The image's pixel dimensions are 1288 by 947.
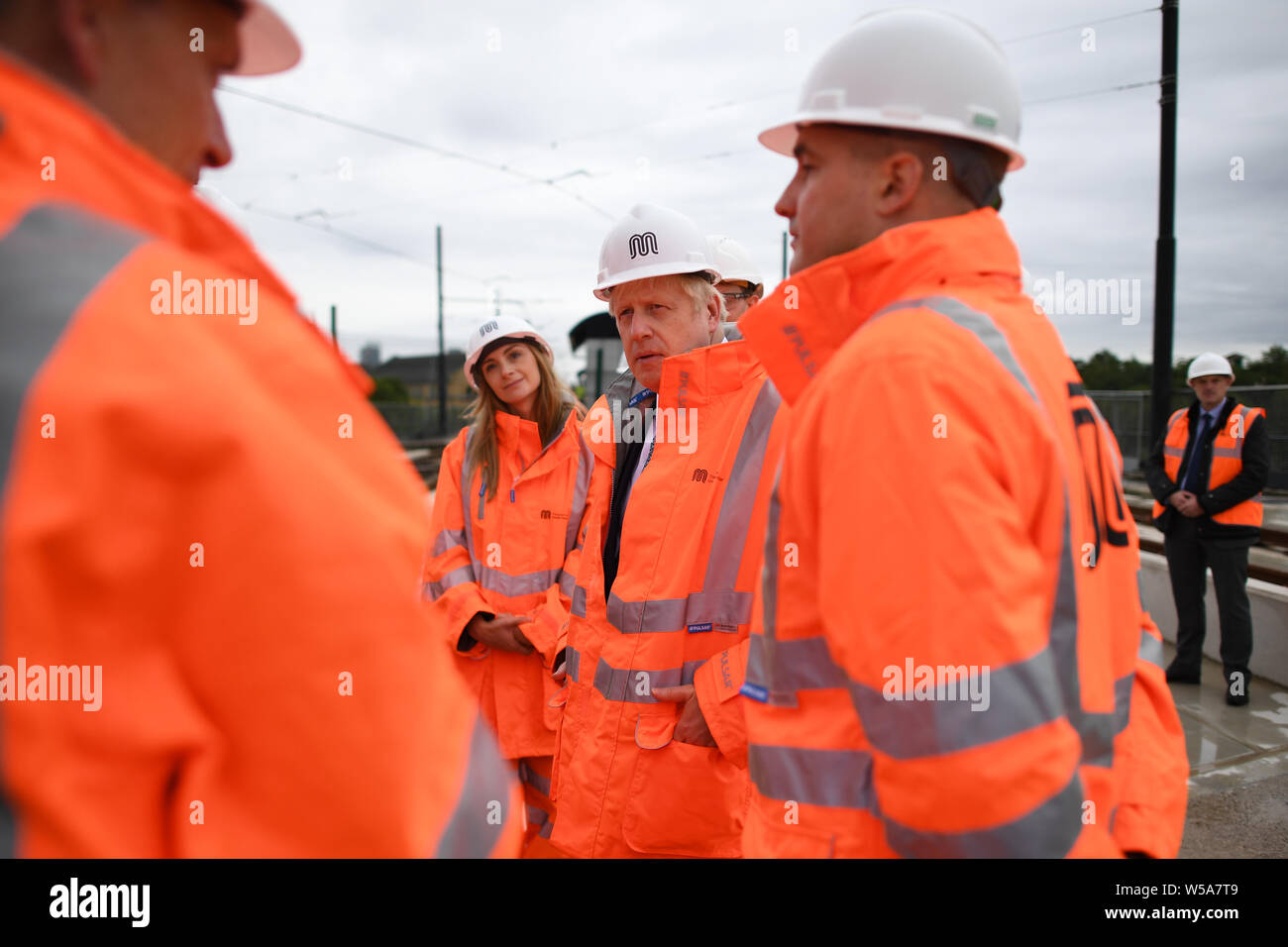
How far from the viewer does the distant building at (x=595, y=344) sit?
21.5 m

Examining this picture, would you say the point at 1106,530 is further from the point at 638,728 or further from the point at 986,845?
the point at 638,728

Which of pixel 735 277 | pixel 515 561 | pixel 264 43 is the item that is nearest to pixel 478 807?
pixel 264 43

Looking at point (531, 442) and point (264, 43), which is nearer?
point (264, 43)

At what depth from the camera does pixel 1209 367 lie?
6.63m

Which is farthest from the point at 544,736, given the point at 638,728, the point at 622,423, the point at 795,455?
the point at 795,455

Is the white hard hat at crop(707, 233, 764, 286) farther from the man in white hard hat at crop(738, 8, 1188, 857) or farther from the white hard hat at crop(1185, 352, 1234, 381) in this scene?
the white hard hat at crop(1185, 352, 1234, 381)

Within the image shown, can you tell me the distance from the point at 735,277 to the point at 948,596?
143 inches

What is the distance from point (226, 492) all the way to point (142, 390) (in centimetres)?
11

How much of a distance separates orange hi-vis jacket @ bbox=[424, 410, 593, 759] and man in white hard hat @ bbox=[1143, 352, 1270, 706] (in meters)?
4.86

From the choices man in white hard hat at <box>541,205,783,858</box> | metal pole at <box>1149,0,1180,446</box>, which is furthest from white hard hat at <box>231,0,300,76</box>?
metal pole at <box>1149,0,1180,446</box>

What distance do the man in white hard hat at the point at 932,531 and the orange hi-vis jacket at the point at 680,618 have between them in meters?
0.75

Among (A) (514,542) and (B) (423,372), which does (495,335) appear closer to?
(A) (514,542)

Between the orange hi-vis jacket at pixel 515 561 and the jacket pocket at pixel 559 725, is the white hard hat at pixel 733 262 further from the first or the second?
the jacket pocket at pixel 559 725

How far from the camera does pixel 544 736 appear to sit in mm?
3521
